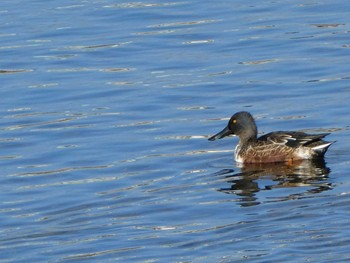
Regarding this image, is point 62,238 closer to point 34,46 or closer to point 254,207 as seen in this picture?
point 254,207

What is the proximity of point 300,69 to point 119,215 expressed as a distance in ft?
25.2

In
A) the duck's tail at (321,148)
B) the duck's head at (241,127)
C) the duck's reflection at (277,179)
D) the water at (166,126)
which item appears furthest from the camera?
the duck's head at (241,127)

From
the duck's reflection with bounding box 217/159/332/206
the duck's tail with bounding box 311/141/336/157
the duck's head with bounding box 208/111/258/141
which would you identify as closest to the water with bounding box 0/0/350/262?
the duck's reflection with bounding box 217/159/332/206

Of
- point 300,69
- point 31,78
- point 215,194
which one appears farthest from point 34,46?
point 215,194

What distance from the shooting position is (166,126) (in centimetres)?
1794

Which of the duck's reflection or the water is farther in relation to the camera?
the duck's reflection

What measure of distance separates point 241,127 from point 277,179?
5.93 feet

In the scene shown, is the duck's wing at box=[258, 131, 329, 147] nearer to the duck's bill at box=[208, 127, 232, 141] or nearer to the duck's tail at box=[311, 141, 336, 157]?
the duck's tail at box=[311, 141, 336, 157]

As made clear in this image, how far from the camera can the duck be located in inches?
638

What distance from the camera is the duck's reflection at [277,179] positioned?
14.2 metres

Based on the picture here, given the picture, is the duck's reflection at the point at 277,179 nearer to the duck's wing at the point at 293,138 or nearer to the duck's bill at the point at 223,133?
the duck's wing at the point at 293,138

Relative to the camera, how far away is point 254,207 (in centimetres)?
1359

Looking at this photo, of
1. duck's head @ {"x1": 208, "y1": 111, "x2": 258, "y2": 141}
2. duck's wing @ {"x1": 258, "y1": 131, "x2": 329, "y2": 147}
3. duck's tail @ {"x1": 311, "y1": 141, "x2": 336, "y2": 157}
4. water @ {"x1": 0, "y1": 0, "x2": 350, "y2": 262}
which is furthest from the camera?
duck's head @ {"x1": 208, "y1": 111, "x2": 258, "y2": 141}

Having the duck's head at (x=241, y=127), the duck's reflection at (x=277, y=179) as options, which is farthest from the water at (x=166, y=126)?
the duck's head at (x=241, y=127)
